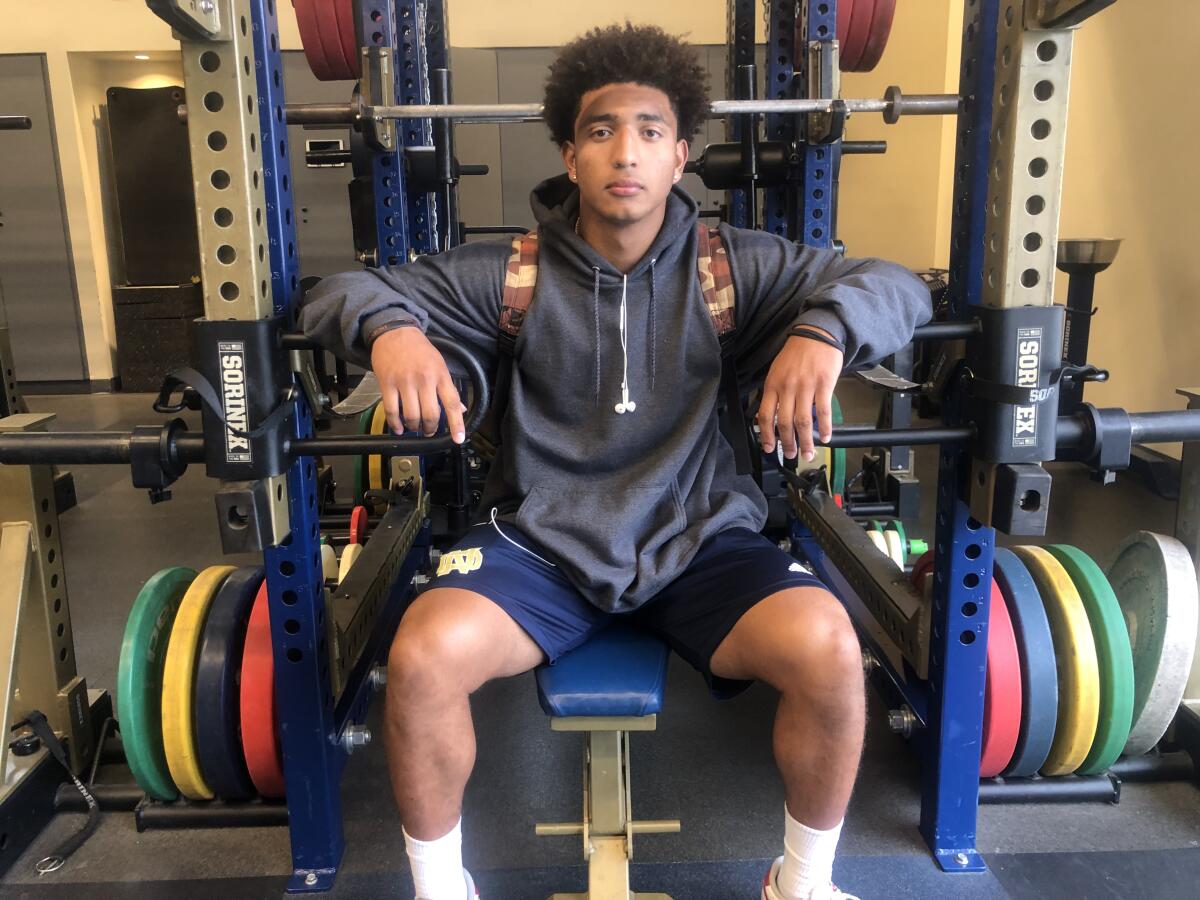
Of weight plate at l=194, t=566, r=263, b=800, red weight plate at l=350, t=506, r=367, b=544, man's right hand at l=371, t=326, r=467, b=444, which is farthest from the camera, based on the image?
red weight plate at l=350, t=506, r=367, b=544

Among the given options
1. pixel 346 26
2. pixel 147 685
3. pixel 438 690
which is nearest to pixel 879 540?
pixel 438 690

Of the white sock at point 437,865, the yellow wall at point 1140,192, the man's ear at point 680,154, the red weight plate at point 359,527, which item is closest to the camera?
the white sock at point 437,865

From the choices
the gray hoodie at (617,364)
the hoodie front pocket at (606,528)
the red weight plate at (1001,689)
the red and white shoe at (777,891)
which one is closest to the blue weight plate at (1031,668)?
the red weight plate at (1001,689)

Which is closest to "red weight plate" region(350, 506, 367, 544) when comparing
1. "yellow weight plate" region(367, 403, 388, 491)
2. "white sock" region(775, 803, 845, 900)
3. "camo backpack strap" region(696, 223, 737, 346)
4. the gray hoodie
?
"yellow weight plate" region(367, 403, 388, 491)

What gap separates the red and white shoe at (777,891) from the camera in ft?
4.63

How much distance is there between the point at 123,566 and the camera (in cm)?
324

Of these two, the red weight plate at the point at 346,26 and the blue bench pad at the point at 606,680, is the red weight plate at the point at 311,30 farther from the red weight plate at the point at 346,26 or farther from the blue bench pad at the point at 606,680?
the blue bench pad at the point at 606,680

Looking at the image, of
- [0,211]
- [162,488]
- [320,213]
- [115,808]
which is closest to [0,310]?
[0,211]

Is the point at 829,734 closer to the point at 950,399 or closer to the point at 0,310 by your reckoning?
the point at 950,399

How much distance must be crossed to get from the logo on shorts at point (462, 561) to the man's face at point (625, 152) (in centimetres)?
57

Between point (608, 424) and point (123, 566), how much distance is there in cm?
243

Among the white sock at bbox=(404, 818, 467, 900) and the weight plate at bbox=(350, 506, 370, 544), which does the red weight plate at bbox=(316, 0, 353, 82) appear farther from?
the white sock at bbox=(404, 818, 467, 900)

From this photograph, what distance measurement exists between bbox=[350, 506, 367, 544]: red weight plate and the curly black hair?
152 cm

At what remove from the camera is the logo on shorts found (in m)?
1.43
